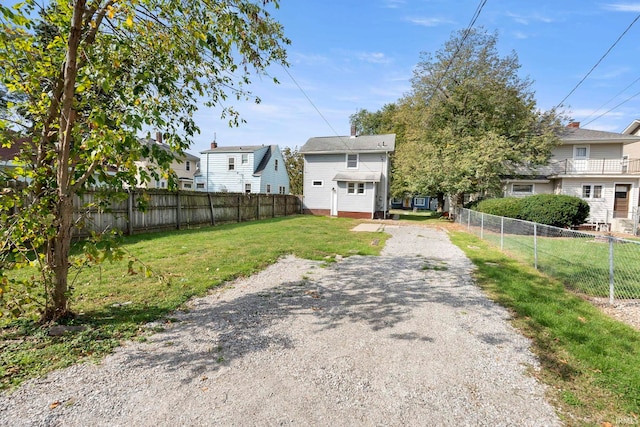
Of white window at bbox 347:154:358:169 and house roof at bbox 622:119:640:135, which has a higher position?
house roof at bbox 622:119:640:135

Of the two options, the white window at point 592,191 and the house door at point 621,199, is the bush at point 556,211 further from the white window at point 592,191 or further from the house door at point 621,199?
the house door at point 621,199

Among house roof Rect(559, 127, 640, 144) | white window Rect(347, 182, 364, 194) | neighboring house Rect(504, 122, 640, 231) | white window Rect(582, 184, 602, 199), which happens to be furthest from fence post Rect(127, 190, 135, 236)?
white window Rect(582, 184, 602, 199)

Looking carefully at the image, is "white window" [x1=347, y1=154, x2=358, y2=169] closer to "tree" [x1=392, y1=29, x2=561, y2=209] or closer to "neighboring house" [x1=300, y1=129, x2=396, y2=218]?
"neighboring house" [x1=300, y1=129, x2=396, y2=218]

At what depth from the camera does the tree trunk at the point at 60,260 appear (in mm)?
3520

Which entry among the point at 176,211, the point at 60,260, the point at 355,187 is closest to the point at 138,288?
the point at 60,260

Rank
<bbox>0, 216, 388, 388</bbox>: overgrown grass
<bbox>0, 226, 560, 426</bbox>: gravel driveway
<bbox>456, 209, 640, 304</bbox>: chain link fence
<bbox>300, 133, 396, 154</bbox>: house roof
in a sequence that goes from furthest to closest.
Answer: <bbox>300, 133, 396, 154</bbox>: house roof, <bbox>456, 209, 640, 304</bbox>: chain link fence, <bbox>0, 216, 388, 388</bbox>: overgrown grass, <bbox>0, 226, 560, 426</bbox>: gravel driveway

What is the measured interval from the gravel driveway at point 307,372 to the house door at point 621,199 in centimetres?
2283

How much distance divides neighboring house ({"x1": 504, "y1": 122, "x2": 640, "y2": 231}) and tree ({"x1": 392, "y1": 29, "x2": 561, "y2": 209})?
2.30 m

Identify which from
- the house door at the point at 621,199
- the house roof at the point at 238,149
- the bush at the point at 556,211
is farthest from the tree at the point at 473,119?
the house roof at the point at 238,149

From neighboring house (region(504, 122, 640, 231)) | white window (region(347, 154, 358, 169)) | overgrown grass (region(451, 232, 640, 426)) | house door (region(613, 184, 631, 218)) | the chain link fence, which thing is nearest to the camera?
overgrown grass (region(451, 232, 640, 426))

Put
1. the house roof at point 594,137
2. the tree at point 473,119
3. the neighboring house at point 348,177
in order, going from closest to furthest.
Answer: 1. the tree at point 473,119
2. the house roof at point 594,137
3. the neighboring house at point 348,177

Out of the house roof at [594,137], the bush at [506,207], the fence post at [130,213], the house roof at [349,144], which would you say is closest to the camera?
the fence post at [130,213]

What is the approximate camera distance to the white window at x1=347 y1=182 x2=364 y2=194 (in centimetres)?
2338

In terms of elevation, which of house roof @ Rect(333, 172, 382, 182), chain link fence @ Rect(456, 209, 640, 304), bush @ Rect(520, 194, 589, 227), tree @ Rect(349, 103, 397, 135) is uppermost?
tree @ Rect(349, 103, 397, 135)
